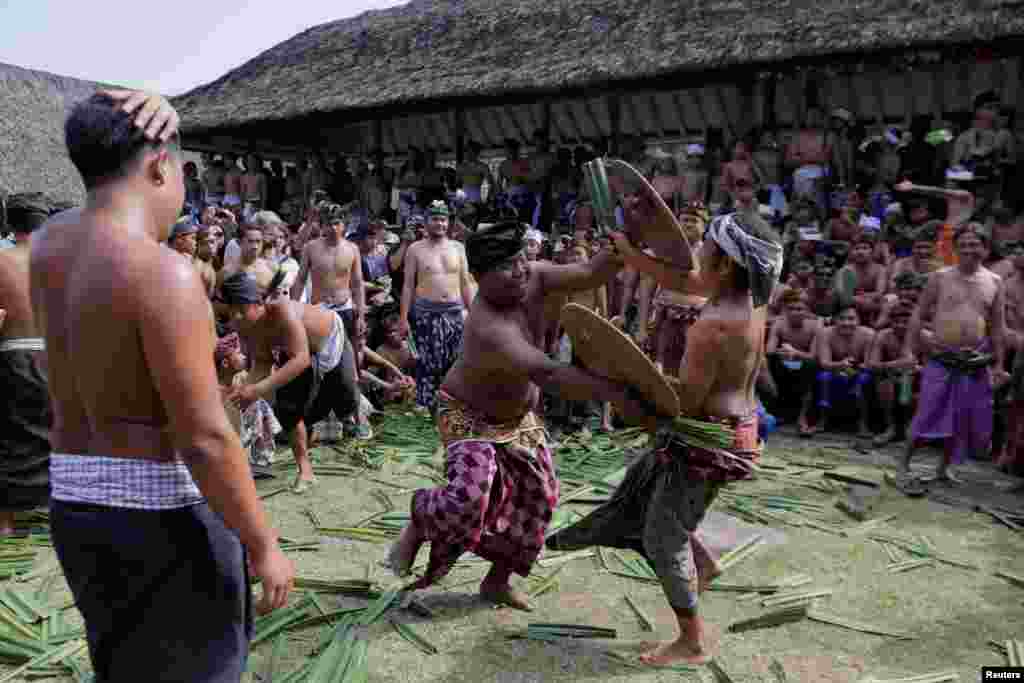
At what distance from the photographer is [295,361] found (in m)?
4.83

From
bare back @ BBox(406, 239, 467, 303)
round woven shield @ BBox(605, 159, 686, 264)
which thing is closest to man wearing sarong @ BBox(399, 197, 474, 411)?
bare back @ BBox(406, 239, 467, 303)

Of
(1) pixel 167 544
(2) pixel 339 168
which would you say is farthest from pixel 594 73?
(1) pixel 167 544

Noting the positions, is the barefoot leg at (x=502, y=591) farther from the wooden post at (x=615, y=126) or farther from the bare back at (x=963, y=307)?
the wooden post at (x=615, y=126)

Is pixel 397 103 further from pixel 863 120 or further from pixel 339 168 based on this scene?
pixel 863 120

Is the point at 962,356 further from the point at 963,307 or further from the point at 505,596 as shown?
the point at 505,596

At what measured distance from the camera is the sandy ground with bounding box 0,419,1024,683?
3139 millimetres

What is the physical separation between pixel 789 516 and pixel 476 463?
8.30 ft

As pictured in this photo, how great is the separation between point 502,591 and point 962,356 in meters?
3.88

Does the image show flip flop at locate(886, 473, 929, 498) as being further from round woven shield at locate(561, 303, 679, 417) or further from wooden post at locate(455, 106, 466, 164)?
wooden post at locate(455, 106, 466, 164)

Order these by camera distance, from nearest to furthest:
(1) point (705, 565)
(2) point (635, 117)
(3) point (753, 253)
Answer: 1. (3) point (753, 253)
2. (1) point (705, 565)
3. (2) point (635, 117)

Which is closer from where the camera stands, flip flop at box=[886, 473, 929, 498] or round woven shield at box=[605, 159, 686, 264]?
round woven shield at box=[605, 159, 686, 264]

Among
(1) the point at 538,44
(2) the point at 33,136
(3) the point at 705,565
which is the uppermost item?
(1) the point at 538,44

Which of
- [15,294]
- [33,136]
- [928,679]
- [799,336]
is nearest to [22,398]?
[15,294]

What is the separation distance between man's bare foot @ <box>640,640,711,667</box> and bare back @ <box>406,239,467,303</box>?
475 cm
